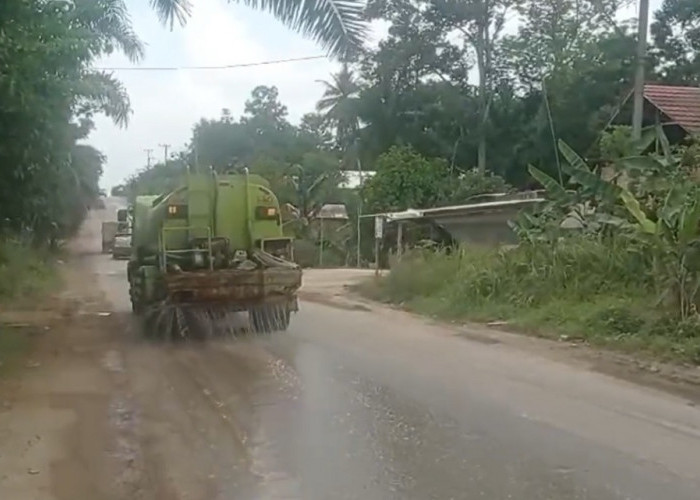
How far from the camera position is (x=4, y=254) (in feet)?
90.9

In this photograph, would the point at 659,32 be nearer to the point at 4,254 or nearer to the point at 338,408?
the point at 4,254

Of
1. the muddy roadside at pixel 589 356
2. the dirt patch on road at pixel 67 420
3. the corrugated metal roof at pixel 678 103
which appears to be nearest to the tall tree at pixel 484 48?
the corrugated metal roof at pixel 678 103

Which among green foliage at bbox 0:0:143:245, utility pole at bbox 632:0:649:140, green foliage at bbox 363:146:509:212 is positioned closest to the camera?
green foliage at bbox 0:0:143:245

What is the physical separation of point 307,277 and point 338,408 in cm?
2369

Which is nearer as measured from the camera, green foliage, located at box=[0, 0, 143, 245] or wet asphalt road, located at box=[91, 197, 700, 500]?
wet asphalt road, located at box=[91, 197, 700, 500]

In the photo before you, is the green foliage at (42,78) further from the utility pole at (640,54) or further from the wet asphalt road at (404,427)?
the utility pole at (640,54)

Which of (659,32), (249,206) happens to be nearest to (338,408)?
(249,206)

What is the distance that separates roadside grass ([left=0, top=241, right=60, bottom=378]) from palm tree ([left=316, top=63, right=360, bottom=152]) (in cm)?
1177

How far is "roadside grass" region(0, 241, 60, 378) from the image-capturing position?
13676 millimetres

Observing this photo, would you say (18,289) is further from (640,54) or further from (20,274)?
(640,54)

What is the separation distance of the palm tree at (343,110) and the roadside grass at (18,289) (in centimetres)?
1177

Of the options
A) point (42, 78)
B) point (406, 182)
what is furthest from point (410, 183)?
point (42, 78)

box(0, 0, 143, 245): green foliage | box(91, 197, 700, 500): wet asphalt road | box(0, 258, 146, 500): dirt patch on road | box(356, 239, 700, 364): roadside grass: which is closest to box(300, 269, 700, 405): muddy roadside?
box(356, 239, 700, 364): roadside grass

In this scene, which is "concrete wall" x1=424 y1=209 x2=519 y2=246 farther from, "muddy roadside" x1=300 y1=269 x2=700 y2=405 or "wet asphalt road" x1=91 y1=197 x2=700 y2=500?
"wet asphalt road" x1=91 y1=197 x2=700 y2=500
